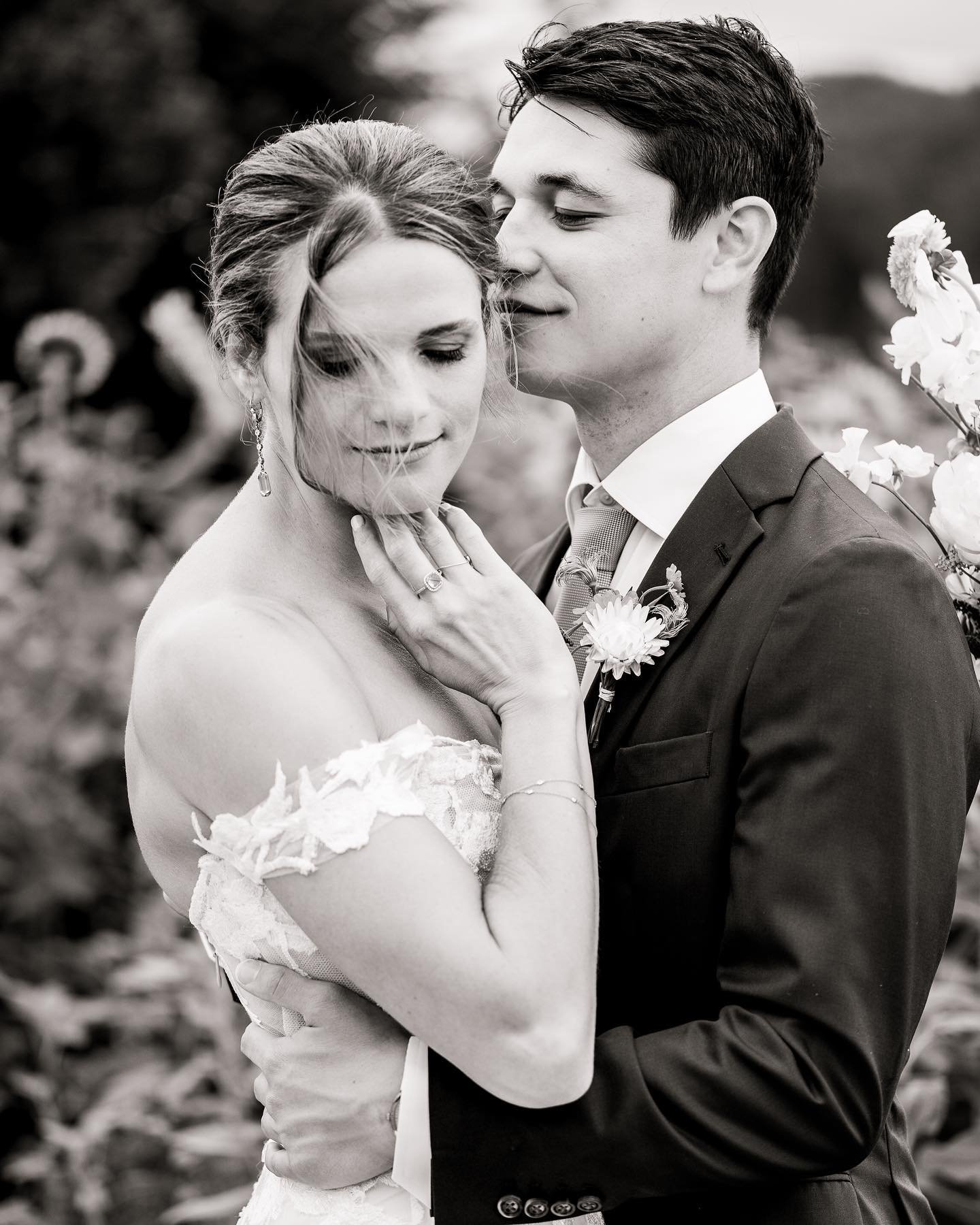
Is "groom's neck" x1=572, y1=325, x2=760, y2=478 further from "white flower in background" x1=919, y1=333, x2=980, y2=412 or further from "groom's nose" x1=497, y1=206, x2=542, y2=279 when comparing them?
"white flower in background" x1=919, y1=333, x2=980, y2=412

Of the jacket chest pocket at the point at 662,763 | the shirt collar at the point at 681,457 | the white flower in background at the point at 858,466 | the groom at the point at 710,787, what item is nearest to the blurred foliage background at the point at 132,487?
the shirt collar at the point at 681,457

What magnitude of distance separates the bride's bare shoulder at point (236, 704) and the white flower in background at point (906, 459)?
116cm

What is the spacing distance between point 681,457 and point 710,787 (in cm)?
79

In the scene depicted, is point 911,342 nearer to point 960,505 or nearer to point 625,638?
point 960,505

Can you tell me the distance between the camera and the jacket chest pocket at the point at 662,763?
7.66 feet

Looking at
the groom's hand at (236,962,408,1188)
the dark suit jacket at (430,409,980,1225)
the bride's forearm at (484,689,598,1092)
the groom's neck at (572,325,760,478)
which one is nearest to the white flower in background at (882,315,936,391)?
the dark suit jacket at (430,409,980,1225)

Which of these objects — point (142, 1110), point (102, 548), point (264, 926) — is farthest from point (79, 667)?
point (264, 926)

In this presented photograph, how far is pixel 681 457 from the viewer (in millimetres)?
2820

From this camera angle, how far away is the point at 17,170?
6895 mm

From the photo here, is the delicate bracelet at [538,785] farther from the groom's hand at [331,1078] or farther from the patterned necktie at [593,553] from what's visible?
the patterned necktie at [593,553]

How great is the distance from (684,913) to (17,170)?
234 inches

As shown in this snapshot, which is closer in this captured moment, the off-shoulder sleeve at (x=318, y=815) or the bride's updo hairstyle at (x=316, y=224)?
the off-shoulder sleeve at (x=318, y=815)

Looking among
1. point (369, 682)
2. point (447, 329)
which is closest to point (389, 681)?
point (369, 682)

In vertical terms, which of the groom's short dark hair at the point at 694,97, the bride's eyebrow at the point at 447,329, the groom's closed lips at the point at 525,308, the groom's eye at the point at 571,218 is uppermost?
the groom's short dark hair at the point at 694,97
